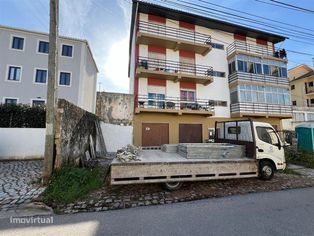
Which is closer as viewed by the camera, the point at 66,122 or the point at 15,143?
the point at 66,122

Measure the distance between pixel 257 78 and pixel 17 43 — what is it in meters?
24.4

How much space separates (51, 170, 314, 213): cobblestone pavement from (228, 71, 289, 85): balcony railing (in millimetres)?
11523

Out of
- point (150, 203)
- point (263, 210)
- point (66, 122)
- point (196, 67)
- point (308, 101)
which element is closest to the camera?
point (263, 210)

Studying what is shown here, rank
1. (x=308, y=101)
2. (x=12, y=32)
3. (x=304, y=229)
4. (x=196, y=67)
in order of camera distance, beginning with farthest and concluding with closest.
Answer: (x=308, y=101) → (x=12, y=32) → (x=196, y=67) → (x=304, y=229)

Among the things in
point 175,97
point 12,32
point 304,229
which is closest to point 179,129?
point 175,97

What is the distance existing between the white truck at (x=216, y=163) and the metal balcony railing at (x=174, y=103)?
737 centimetres

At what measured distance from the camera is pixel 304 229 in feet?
10.3

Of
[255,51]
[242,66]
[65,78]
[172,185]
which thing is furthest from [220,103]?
[65,78]

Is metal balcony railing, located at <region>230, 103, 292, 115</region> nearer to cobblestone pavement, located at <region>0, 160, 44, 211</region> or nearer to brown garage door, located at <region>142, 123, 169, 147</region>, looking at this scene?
brown garage door, located at <region>142, 123, 169, 147</region>

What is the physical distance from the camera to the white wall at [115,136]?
12594 millimetres

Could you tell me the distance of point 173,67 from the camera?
49.6 feet

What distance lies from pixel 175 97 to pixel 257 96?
8.23m

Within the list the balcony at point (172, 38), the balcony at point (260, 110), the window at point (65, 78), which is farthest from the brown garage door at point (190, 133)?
the window at point (65, 78)

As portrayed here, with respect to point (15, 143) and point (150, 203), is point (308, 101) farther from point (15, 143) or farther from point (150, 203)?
point (15, 143)
